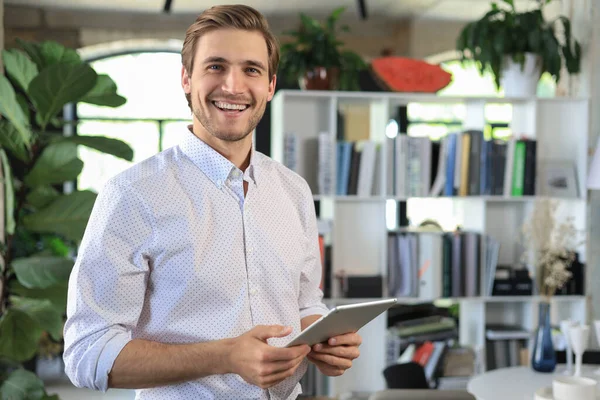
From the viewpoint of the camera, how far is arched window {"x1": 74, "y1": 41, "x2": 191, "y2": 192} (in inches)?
340

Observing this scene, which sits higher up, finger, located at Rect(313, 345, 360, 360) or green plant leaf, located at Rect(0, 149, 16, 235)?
green plant leaf, located at Rect(0, 149, 16, 235)

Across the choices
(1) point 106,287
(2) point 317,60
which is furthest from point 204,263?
(2) point 317,60

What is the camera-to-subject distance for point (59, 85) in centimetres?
278

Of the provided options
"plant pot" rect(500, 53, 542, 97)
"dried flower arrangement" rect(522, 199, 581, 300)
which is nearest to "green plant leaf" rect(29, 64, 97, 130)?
"dried flower arrangement" rect(522, 199, 581, 300)

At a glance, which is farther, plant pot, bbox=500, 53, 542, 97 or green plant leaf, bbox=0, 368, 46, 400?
plant pot, bbox=500, 53, 542, 97

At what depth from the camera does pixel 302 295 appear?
70.2 inches

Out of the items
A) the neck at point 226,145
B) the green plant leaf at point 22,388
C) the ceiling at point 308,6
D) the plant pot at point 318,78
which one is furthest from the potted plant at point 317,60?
the ceiling at point 308,6

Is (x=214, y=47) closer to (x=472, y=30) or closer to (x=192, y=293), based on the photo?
(x=192, y=293)

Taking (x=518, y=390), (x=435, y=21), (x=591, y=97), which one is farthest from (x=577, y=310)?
(x=435, y=21)

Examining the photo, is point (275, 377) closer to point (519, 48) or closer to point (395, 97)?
point (395, 97)

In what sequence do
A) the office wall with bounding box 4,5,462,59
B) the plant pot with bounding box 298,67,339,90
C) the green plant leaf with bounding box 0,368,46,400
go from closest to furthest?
the green plant leaf with bounding box 0,368,46,400 < the plant pot with bounding box 298,67,339,90 < the office wall with bounding box 4,5,462,59

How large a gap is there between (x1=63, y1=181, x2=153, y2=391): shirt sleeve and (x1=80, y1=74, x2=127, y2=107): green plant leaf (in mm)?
1625

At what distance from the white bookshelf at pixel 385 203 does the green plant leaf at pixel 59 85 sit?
1.49m

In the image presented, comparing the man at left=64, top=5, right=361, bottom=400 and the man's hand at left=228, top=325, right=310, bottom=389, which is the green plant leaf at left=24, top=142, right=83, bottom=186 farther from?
the man's hand at left=228, top=325, right=310, bottom=389
